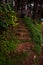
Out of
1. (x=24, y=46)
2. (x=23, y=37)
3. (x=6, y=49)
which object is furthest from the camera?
(x=23, y=37)

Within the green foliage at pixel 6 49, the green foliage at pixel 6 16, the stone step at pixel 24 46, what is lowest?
the stone step at pixel 24 46

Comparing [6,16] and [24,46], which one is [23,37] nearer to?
[24,46]

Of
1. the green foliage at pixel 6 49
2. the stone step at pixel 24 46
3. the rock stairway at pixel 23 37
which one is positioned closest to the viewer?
the green foliage at pixel 6 49

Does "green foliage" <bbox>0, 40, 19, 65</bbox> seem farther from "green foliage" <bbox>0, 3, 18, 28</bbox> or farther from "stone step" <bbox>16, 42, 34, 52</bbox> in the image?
"green foliage" <bbox>0, 3, 18, 28</bbox>

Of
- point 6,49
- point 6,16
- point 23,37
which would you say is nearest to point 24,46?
point 23,37

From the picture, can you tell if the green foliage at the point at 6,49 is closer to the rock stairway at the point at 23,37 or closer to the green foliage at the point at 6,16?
the rock stairway at the point at 23,37

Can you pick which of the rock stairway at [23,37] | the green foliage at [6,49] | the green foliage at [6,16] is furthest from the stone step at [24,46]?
the green foliage at [6,16]

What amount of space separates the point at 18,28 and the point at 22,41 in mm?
915

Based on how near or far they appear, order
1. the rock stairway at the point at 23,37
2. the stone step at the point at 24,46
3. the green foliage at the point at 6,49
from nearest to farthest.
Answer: the green foliage at the point at 6,49, the stone step at the point at 24,46, the rock stairway at the point at 23,37

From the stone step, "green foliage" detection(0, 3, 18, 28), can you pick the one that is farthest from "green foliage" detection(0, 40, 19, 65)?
"green foliage" detection(0, 3, 18, 28)

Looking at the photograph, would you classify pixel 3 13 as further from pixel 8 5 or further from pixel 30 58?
pixel 30 58

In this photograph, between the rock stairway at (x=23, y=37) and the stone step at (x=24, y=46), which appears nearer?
the stone step at (x=24, y=46)

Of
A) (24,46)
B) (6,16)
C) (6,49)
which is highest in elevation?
(6,16)

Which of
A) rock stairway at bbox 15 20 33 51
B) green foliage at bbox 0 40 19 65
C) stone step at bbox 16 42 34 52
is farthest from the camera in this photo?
rock stairway at bbox 15 20 33 51
